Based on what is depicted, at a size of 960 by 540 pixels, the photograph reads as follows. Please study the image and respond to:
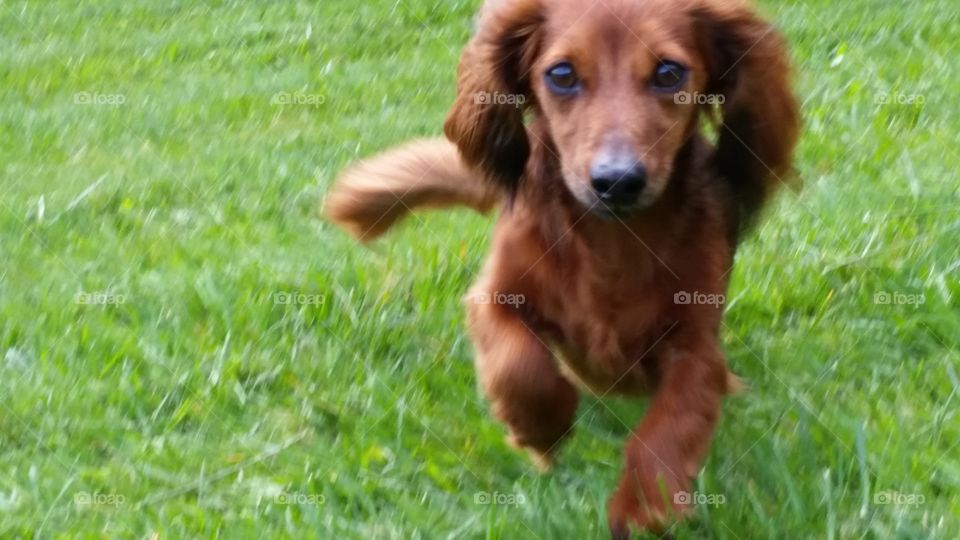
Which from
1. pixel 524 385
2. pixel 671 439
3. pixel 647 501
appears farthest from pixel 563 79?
pixel 647 501

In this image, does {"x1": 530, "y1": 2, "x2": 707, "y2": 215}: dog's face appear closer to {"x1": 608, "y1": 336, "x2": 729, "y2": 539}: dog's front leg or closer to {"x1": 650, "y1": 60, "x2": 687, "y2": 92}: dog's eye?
{"x1": 650, "y1": 60, "x2": 687, "y2": 92}: dog's eye

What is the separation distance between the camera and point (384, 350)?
10.7 ft

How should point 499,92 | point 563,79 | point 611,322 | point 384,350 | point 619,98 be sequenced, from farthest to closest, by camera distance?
point 384,350 < point 499,92 < point 611,322 < point 563,79 < point 619,98

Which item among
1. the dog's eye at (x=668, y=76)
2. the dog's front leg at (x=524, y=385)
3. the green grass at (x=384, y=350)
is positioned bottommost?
the green grass at (x=384, y=350)

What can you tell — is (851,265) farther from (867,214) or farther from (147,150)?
(147,150)

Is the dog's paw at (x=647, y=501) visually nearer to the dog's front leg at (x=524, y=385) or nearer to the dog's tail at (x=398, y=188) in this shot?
the dog's front leg at (x=524, y=385)

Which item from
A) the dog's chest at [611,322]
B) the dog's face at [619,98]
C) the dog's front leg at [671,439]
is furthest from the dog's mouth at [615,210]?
the dog's front leg at [671,439]

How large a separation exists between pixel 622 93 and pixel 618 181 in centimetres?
22

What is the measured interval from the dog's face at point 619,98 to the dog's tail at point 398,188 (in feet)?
2.32

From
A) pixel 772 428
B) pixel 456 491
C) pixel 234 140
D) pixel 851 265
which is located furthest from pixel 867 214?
pixel 234 140

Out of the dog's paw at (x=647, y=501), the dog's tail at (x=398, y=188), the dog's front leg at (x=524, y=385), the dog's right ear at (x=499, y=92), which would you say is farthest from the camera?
Answer: the dog's tail at (x=398, y=188)

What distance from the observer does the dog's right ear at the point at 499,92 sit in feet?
9.11

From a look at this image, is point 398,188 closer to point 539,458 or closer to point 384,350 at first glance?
point 384,350

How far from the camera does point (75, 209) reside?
14.9 feet
